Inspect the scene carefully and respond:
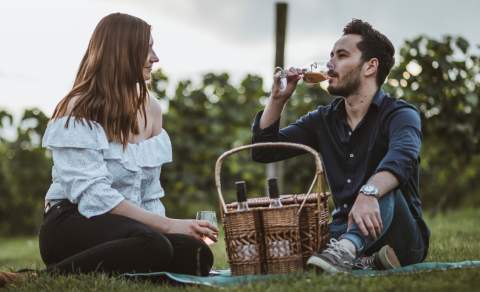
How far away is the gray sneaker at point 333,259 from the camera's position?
326cm

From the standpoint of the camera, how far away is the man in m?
3.41

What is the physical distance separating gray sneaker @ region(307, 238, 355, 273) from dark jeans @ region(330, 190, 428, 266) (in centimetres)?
9

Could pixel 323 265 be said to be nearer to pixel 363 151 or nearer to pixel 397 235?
A: pixel 397 235

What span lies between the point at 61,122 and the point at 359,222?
159 cm

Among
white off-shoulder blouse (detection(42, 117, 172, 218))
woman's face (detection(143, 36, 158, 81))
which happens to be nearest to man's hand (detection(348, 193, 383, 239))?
white off-shoulder blouse (detection(42, 117, 172, 218))

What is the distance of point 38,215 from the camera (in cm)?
1005

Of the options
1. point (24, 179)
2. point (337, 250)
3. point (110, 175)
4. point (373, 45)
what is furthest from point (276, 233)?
point (24, 179)

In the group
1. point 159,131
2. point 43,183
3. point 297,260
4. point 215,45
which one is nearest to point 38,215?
point 43,183

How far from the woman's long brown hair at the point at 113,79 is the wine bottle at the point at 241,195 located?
74 cm

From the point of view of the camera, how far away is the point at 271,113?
4.22m

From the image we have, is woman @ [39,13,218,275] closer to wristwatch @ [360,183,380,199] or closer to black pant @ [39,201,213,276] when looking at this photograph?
black pant @ [39,201,213,276]

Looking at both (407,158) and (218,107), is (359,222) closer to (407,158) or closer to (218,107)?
(407,158)

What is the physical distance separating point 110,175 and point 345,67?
4.86 ft

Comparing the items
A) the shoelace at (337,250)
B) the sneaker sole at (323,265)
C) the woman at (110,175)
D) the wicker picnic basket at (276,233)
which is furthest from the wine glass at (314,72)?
the sneaker sole at (323,265)
